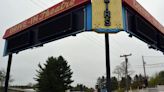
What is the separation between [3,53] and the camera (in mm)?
14141

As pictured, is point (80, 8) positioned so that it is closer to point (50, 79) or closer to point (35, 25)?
point (35, 25)

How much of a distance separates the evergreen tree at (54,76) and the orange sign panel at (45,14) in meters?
50.2

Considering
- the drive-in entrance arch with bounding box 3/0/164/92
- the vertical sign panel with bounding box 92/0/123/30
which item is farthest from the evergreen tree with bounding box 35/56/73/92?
the vertical sign panel with bounding box 92/0/123/30

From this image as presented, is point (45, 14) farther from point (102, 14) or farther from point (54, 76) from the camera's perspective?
point (54, 76)

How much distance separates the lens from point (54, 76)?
2514 inches

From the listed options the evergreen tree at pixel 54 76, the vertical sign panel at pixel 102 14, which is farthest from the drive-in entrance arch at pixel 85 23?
the evergreen tree at pixel 54 76

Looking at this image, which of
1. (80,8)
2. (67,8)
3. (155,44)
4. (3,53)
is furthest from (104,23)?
(3,53)

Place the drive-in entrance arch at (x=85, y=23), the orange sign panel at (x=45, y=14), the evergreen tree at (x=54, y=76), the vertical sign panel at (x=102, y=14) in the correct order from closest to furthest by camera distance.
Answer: the vertical sign panel at (x=102, y=14), the drive-in entrance arch at (x=85, y=23), the orange sign panel at (x=45, y=14), the evergreen tree at (x=54, y=76)

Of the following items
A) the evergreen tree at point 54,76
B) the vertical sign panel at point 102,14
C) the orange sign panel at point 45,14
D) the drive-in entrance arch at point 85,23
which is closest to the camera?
the vertical sign panel at point 102,14

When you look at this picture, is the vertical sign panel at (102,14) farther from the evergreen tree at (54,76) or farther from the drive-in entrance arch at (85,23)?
the evergreen tree at (54,76)

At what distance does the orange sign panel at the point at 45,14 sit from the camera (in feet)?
31.6

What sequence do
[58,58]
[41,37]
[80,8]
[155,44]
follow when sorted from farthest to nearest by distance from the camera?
[58,58] → [155,44] → [41,37] → [80,8]

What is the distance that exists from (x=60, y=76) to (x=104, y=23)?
58.0 metres

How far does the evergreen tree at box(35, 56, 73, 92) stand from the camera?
63.0m
